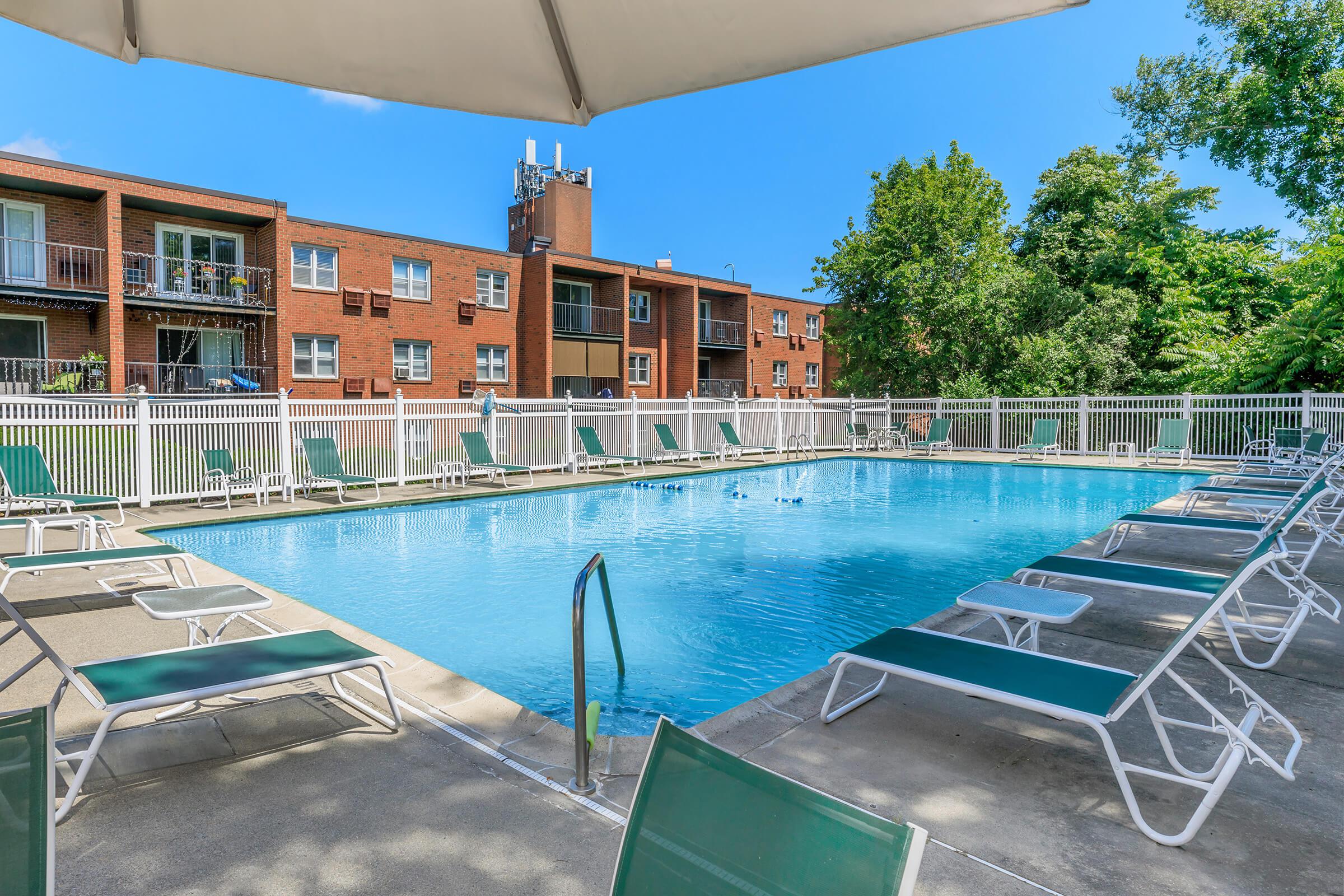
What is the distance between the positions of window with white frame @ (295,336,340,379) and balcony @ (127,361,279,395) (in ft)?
2.87

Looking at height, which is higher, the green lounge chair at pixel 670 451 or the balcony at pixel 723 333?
the balcony at pixel 723 333

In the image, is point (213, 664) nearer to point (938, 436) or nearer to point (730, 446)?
point (730, 446)

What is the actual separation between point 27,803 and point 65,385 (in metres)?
21.5

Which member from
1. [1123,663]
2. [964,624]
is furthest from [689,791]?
[964,624]

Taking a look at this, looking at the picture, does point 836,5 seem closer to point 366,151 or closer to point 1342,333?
point 1342,333

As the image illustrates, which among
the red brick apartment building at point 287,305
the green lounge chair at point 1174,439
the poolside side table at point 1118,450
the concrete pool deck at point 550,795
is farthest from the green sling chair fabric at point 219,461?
the green lounge chair at point 1174,439

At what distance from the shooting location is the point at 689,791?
1.49 metres

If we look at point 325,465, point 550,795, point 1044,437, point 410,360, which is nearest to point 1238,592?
point 550,795

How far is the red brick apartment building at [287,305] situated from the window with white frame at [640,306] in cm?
7

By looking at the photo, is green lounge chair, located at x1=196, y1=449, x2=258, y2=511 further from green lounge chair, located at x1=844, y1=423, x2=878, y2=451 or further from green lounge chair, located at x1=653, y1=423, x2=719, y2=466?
green lounge chair, located at x1=844, y1=423, x2=878, y2=451

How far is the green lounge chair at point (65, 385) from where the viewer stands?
60.3 feet

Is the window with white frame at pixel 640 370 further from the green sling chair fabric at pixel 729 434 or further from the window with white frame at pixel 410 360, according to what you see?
the green sling chair fabric at pixel 729 434

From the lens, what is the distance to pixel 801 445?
2292 centimetres

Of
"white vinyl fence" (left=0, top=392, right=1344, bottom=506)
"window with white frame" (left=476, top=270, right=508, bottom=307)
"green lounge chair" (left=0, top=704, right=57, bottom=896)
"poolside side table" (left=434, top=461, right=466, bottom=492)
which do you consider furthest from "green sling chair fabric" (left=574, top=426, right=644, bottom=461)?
"green lounge chair" (left=0, top=704, right=57, bottom=896)
